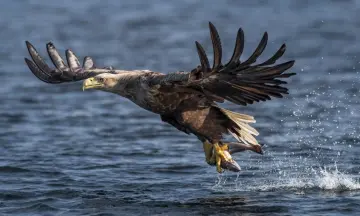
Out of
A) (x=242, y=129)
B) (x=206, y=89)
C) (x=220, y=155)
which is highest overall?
(x=206, y=89)

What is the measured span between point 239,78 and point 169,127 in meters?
5.04

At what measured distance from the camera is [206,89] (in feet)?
30.6

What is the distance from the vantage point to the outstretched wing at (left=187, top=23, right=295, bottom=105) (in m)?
8.94

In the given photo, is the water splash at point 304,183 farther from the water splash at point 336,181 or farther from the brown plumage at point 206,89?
the brown plumage at point 206,89

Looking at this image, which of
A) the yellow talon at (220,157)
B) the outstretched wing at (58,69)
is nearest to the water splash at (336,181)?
the yellow talon at (220,157)

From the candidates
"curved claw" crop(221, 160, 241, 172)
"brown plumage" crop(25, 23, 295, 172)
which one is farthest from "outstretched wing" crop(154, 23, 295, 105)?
"curved claw" crop(221, 160, 241, 172)

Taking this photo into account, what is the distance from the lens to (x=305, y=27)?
20.8 m

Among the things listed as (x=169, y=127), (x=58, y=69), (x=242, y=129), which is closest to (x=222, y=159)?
(x=242, y=129)

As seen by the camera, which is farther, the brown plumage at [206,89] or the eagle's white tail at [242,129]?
the eagle's white tail at [242,129]

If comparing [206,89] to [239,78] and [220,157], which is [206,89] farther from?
[220,157]

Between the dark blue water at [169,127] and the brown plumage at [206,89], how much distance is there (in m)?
0.69

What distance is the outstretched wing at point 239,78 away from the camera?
8.94 m

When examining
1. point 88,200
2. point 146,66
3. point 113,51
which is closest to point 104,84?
point 88,200

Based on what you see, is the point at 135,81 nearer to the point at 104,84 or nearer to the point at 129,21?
the point at 104,84
